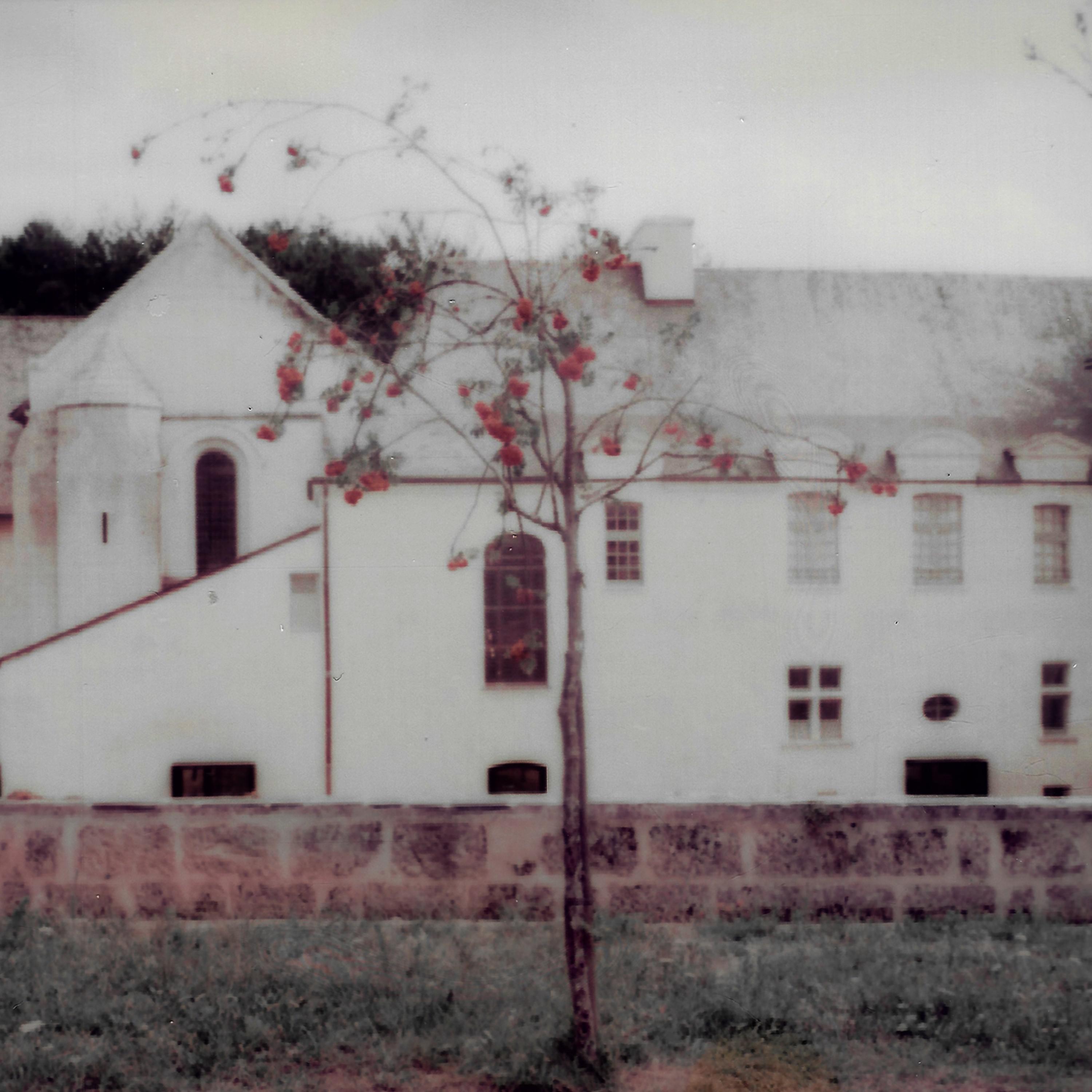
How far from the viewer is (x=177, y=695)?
13.3m

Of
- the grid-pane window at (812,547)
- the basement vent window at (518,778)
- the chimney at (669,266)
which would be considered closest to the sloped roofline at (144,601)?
the basement vent window at (518,778)

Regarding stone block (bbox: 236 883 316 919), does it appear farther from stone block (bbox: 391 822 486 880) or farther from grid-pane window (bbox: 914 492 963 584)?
grid-pane window (bbox: 914 492 963 584)

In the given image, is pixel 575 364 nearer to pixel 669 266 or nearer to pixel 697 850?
pixel 697 850

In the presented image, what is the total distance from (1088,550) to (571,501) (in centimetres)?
928

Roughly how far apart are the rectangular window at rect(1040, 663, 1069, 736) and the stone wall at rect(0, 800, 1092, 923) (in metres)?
5.68

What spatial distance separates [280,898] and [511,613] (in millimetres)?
6501

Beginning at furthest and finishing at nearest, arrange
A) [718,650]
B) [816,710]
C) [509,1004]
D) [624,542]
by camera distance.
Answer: [624,542] → [718,650] → [816,710] → [509,1004]

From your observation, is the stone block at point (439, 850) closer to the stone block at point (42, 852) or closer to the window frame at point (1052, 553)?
the stone block at point (42, 852)

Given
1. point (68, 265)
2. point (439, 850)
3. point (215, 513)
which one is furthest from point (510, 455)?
point (68, 265)

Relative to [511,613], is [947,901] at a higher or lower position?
lower

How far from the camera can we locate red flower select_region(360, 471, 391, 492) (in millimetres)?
4418

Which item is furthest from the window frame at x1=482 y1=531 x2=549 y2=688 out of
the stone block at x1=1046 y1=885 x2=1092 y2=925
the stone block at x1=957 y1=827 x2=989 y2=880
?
the stone block at x1=1046 y1=885 x2=1092 y2=925

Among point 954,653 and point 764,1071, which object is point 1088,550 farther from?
point 764,1071

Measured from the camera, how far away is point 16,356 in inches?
623
